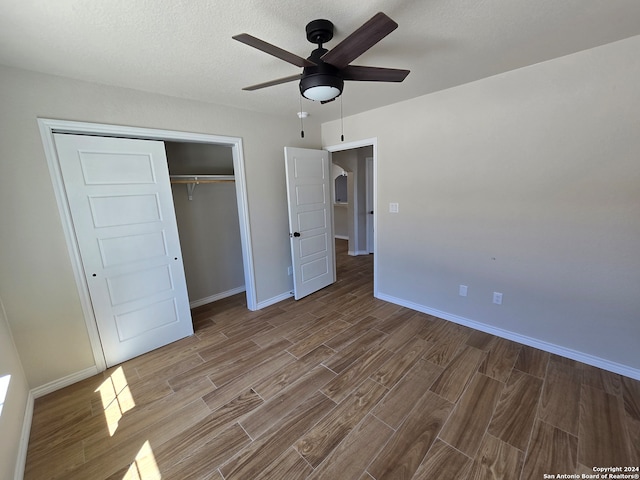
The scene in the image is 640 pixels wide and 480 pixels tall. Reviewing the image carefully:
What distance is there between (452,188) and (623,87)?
4.12 ft

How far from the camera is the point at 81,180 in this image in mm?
2100

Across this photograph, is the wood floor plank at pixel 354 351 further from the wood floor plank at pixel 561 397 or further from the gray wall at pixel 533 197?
the wood floor plank at pixel 561 397

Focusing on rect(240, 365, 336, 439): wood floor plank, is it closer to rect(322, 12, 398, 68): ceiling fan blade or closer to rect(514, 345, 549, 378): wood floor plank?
rect(514, 345, 549, 378): wood floor plank

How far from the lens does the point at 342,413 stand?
69.9 inches

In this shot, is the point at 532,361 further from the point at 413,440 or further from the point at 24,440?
the point at 24,440

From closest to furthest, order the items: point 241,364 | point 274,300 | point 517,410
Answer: point 517,410
point 241,364
point 274,300

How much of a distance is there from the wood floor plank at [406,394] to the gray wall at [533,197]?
0.97 meters

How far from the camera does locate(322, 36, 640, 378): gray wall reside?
6.17 feet

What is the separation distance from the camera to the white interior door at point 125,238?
6.95 ft

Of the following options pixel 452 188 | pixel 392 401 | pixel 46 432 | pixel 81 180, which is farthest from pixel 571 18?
pixel 46 432

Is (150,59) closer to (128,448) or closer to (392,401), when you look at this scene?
(128,448)

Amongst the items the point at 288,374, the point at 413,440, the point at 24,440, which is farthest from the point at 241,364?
the point at 413,440

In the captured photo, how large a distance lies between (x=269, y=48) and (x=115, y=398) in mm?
2647

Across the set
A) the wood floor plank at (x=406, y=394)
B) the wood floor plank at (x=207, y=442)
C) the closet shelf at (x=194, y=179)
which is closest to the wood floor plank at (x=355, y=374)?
the wood floor plank at (x=406, y=394)
